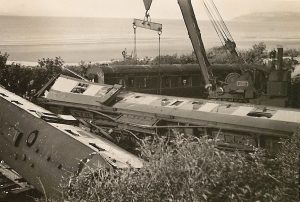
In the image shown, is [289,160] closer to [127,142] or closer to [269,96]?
[127,142]

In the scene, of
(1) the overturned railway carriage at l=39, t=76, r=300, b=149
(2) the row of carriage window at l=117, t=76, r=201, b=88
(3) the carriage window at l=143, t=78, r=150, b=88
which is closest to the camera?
(1) the overturned railway carriage at l=39, t=76, r=300, b=149

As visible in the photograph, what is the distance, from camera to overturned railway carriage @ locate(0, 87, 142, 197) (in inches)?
342

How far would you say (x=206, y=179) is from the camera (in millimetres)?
5590

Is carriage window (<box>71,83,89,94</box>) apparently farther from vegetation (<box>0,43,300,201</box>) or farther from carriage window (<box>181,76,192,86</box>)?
vegetation (<box>0,43,300,201</box>)

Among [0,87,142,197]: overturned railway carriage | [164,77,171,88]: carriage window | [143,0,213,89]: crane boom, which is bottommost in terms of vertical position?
[0,87,142,197]: overturned railway carriage

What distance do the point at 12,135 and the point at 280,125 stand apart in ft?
23.8

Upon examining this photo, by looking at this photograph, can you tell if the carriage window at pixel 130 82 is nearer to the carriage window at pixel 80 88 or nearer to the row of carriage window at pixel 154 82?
the row of carriage window at pixel 154 82

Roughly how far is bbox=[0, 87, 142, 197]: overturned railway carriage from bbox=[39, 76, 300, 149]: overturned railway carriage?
2970mm

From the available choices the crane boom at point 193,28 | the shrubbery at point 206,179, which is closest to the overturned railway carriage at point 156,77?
the crane boom at point 193,28

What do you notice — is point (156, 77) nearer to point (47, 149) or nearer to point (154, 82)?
point (154, 82)

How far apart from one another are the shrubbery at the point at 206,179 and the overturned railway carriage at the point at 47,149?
194cm

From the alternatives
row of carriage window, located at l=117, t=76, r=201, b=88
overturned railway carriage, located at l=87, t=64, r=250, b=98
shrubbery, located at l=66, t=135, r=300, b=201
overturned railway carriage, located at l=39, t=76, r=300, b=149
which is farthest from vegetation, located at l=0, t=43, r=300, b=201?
row of carriage window, located at l=117, t=76, r=201, b=88

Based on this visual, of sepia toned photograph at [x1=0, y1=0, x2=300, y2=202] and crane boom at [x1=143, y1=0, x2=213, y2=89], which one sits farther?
crane boom at [x1=143, y1=0, x2=213, y2=89]

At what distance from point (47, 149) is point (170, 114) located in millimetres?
4897
